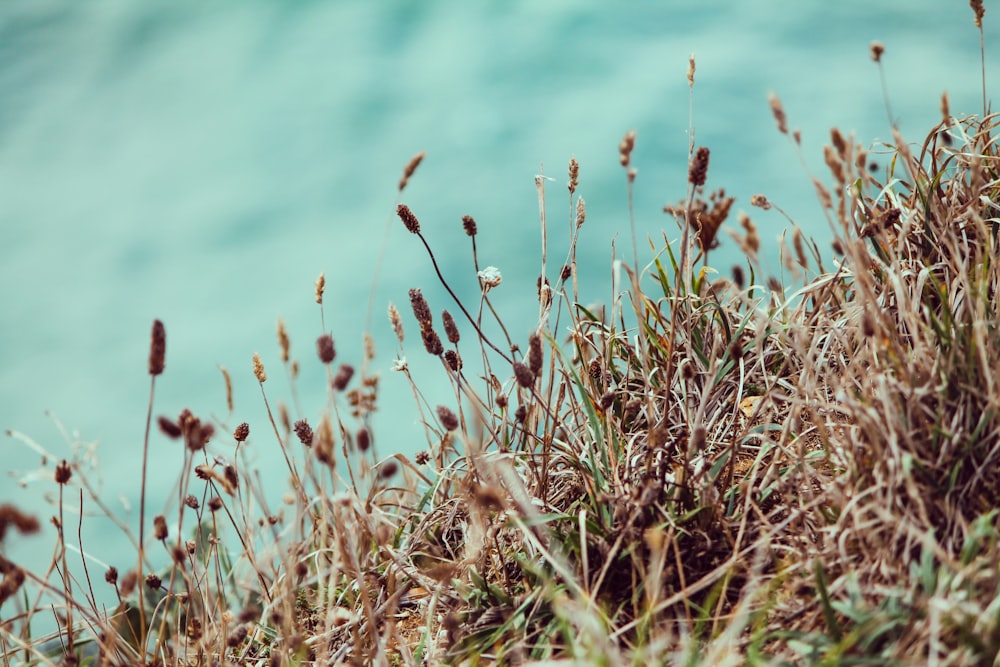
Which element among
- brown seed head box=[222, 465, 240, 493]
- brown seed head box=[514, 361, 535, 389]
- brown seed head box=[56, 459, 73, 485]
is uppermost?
brown seed head box=[514, 361, 535, 389]

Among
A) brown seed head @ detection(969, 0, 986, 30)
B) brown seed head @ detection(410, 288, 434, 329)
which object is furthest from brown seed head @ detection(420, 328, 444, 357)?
brown seed head @ detection(969, 0, 986, 30)

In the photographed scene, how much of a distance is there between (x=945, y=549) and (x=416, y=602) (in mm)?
1269

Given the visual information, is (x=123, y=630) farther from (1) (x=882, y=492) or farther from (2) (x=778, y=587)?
(1) (x=882, y=492)

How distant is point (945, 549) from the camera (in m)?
1.46

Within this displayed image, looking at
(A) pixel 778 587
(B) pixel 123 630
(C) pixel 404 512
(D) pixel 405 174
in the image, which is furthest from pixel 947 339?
(B) pixel 123 630

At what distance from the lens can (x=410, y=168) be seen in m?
1.92

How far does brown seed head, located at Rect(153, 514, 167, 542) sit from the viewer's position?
5.98 ft

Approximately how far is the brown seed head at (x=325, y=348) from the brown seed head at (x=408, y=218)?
395 mm

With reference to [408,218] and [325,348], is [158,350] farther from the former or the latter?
[408,218]

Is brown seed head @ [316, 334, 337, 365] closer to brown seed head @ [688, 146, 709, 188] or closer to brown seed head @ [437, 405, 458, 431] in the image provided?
brown seed head @ [437, 405, 458, 431]

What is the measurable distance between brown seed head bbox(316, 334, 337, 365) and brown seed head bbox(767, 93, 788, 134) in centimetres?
99

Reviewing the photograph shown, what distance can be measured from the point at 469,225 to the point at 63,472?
3.55ft

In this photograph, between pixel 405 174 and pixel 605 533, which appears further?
pixel 405 174

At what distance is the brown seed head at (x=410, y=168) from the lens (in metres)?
1.91
